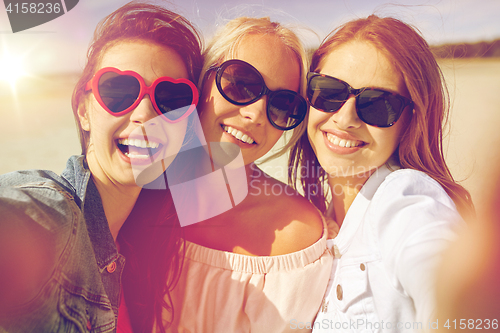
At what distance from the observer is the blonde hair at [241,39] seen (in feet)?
5.29

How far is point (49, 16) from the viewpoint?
1.73 metres

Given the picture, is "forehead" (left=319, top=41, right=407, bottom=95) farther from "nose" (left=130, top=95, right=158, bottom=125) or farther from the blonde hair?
"nose" (left=130, top=95, right=158, bottom=125)

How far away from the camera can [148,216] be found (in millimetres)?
1766

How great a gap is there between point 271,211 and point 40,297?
3.83 ft

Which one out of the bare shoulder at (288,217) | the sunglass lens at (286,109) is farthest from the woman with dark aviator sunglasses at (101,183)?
the bare shoulder at (288,217)

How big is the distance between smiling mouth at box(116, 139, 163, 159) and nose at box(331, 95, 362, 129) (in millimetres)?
965

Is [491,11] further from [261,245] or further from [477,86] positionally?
[477,86]

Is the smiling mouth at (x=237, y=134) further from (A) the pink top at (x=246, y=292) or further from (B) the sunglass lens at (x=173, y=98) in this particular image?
(A) the pink top at (x=246, y=292)

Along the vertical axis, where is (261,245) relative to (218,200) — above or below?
below

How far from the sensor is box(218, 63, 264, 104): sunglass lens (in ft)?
4.94

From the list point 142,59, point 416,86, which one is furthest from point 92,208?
point 416,86

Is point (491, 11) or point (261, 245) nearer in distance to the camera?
point (491, 11)

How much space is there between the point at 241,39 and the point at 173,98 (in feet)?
1.77

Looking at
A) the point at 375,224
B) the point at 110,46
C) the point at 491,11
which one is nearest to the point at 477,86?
the point at 491,11
